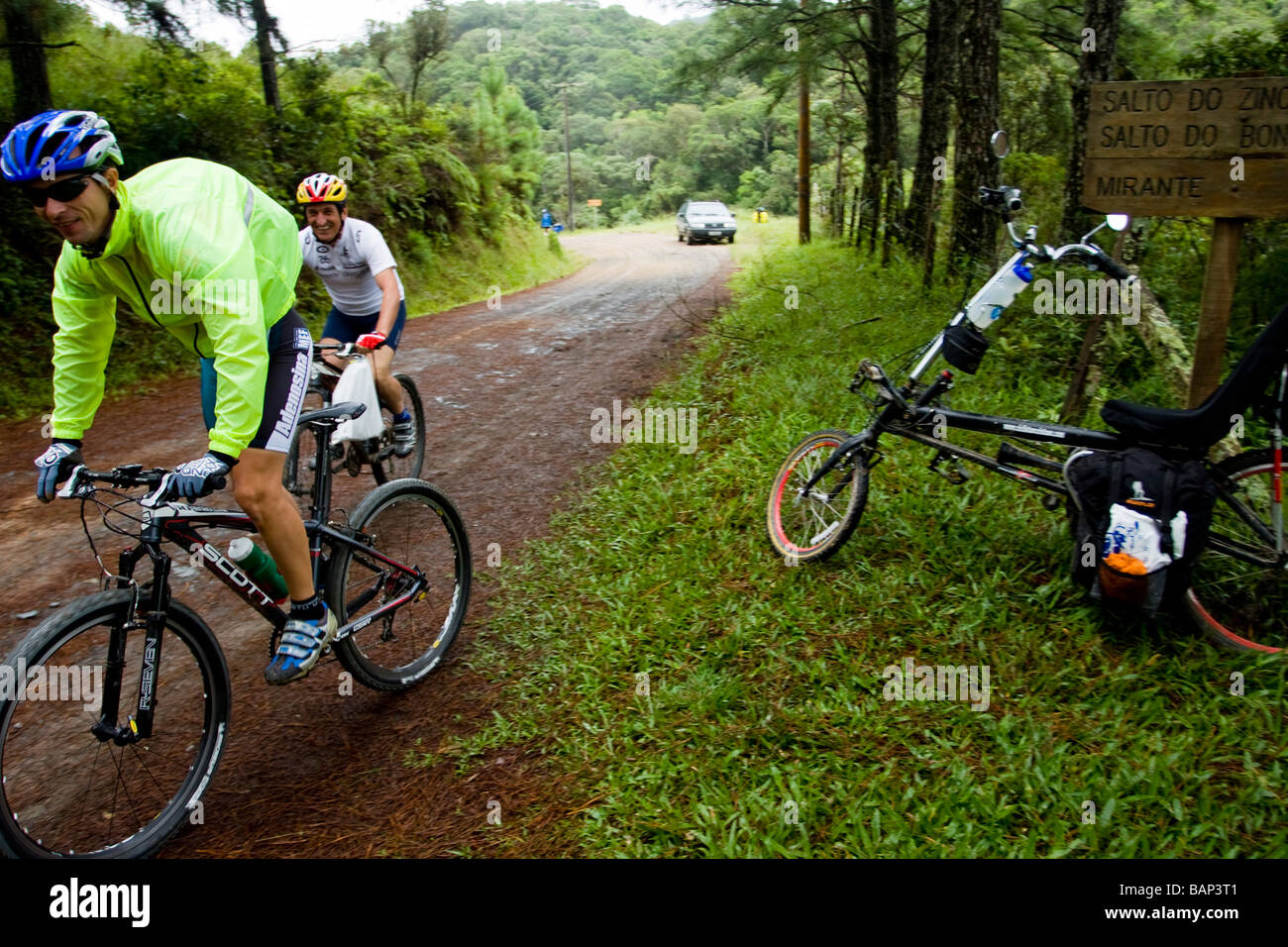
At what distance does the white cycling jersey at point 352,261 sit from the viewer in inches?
219

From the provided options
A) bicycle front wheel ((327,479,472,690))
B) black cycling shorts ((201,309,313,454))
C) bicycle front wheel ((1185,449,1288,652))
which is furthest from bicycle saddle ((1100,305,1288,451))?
black cycling shorts ((201,309,313,454))

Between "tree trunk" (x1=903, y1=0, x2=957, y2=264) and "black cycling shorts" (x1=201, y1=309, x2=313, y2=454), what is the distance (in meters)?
8.93

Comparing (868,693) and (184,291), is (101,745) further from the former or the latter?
(868,693)

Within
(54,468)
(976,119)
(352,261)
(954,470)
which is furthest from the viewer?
(976,119)

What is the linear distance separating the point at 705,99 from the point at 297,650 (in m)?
13.3

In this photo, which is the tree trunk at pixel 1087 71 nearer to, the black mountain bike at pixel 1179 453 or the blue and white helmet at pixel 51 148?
the black mountain bike at pixel 1179 453

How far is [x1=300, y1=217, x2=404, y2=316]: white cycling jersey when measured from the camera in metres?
5.55

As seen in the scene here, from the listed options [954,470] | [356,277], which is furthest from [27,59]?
[954,470]

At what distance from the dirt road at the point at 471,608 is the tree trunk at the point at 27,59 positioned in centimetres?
354

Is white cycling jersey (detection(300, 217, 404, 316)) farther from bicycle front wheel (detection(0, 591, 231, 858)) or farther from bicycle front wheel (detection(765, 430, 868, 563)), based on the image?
bicycle front wheel (detection(0, 591, 231, 858))

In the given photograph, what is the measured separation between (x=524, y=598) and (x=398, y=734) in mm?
1295

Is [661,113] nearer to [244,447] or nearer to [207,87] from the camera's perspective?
[207,87]

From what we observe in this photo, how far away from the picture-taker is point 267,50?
12750 mm

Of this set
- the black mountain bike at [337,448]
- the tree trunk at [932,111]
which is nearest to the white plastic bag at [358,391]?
the black mountain bike at [337,448]
